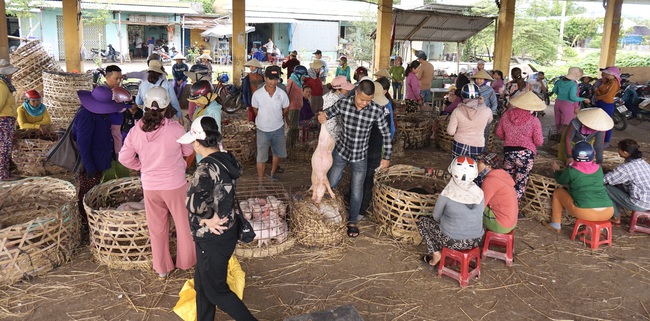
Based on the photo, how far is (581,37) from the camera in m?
37.2

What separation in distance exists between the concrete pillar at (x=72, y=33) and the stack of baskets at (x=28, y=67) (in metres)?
1.35

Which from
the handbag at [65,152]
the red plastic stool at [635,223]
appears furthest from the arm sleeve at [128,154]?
the red plastic stool at [635,223]

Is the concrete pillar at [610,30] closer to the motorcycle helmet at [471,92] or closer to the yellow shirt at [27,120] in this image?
the motorcycle helmet at [471,92]

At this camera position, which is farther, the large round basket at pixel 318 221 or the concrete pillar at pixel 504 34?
the concrete pillar at pixel 504 34

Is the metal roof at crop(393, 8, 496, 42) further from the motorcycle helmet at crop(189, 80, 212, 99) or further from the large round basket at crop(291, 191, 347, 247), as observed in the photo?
the large round basket at crop(291, 191, 347, 247)

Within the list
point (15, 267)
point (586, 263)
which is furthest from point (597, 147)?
point (15, 267)

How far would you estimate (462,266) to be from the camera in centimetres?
394

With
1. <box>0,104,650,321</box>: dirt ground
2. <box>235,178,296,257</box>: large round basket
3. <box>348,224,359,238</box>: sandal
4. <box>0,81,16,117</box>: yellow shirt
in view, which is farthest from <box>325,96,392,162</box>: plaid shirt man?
<box>0,81,16,117</box>: yellow shirt

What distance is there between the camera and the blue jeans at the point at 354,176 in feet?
16.0

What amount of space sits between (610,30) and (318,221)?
15.8 metres

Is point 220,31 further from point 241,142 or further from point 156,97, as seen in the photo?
point 156,97

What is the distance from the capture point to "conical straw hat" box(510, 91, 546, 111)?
5.05 meters

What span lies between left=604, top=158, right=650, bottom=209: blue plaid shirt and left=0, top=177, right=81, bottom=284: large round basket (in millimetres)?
5407

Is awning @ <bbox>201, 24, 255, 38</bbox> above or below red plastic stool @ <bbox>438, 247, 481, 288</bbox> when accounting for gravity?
above
